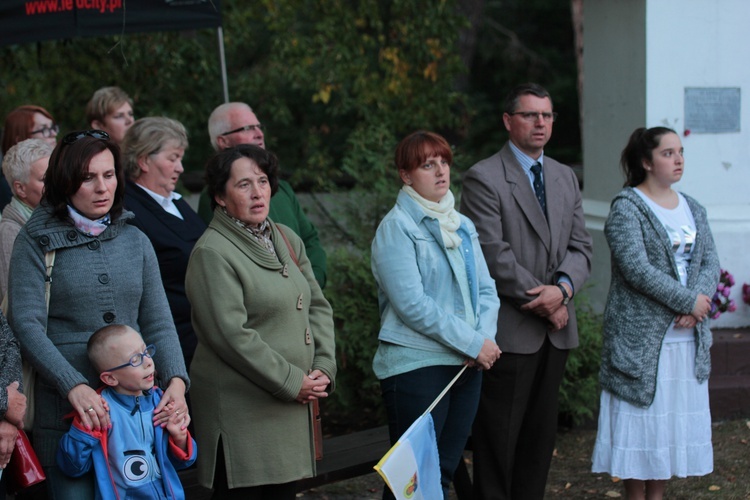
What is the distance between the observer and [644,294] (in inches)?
192

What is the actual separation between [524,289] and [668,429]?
3.40 feet

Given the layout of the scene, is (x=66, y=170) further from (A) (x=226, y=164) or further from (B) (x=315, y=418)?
(B) (x=315, y=418)

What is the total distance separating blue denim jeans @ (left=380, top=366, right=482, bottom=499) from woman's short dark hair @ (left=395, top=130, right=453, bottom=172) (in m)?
0.90

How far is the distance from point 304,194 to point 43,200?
21.6 ft

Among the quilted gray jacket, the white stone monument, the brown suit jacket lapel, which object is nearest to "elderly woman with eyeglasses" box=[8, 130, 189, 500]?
the brown suit jacket lapel

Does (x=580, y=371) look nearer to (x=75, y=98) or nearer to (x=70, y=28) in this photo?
(x=70, y=28)

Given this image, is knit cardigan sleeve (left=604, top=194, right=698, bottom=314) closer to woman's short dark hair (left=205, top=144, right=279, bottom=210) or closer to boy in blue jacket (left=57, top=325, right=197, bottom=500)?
woman's short dark hair (left=205, top=144, right=279, bottom=210)

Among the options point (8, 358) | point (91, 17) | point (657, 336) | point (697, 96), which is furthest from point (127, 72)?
point (8, 358)

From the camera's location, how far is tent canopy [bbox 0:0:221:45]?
6.04m

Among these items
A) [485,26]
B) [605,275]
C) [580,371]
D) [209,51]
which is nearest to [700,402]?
[580,371]

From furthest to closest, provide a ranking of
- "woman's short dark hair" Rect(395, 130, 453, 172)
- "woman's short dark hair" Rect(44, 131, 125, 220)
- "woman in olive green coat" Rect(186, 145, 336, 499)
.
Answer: "woman's short dark hair" Rect(395, 130, 453, 172)
"woman in olive green coat" Rect(186, 145, 336, 499)
"woman's short dark hair" Rect(44, 131, 125, 220)

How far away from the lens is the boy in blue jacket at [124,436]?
133 inches

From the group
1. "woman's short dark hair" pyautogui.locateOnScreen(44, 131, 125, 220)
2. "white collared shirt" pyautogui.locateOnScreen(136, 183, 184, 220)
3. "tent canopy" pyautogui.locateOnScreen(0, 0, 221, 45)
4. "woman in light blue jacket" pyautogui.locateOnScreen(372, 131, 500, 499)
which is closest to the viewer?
"woman's short dark hair" pyautogui.locateOnScreen(44, 131, 125, 220)

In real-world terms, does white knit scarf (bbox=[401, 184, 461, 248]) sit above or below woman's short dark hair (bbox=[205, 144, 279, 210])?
below
